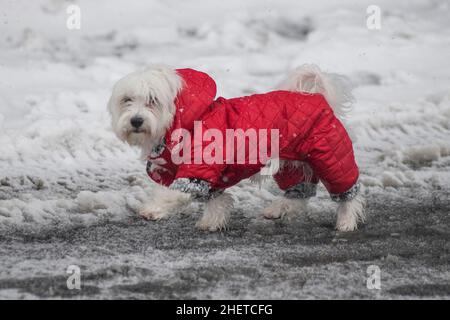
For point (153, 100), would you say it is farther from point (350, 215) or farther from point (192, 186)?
point (350, 215)

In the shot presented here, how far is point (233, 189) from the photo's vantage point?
18.8 feet

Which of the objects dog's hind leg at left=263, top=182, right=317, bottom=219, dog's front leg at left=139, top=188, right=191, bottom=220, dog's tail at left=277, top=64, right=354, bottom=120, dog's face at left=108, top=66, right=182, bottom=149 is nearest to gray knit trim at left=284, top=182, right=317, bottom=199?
dog's hind leg at left=263, top=182, right=317, bottom=219

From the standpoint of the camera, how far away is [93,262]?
152 inches

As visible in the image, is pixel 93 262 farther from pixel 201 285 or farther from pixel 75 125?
pixel 75 125

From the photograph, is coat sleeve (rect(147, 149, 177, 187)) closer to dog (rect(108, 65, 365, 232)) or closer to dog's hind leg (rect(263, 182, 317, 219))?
dog (rect(108, 65, 365, 232))

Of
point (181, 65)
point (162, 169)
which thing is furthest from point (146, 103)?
point (181, 65)

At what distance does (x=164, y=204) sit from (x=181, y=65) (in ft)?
16.4

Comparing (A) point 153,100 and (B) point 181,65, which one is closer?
(A) point 153,100

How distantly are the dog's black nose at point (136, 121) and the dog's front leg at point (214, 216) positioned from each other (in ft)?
2.33

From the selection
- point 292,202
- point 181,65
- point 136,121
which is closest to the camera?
point 136,121

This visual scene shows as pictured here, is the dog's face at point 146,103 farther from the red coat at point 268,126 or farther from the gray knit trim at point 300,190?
the gray knit trim at point 300,190

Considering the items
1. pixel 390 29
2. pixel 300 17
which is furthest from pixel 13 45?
pixel 390 29

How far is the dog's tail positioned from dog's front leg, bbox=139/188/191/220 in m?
1.18

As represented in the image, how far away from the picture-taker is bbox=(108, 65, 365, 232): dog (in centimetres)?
437
